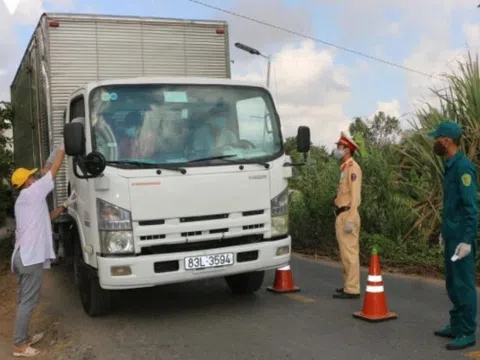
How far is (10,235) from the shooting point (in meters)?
13.2

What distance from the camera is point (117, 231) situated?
5.66 metres

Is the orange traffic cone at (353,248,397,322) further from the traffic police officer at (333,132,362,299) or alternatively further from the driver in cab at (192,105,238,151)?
the driver in cab at (192,105,238,151)

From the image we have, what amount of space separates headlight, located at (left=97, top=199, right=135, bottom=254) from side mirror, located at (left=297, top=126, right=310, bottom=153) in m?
2.15

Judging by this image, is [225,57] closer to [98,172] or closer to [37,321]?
[98,172]

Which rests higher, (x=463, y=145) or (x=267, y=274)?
(x=463, y=145)

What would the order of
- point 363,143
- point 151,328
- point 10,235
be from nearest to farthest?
1. point 151,328
2. point 363,143
3. point 10,235

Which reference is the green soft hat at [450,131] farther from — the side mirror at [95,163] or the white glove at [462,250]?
the side mirror at [95,163]

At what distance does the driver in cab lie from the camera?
6.20 m

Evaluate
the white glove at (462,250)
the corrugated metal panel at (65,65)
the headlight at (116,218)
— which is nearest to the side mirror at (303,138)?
the headlight at (116,218)

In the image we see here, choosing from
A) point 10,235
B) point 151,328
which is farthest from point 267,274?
point 10,235

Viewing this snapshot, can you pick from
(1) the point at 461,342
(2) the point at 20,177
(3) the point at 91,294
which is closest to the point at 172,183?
(2) the point at 20,177

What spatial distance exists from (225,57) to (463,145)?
3.77 m

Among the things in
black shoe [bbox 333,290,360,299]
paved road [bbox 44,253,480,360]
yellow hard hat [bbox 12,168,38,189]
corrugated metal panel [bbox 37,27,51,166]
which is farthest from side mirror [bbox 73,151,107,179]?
black shoe [bbox 333,290,360,299]

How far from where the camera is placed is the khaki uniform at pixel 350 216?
673cm
